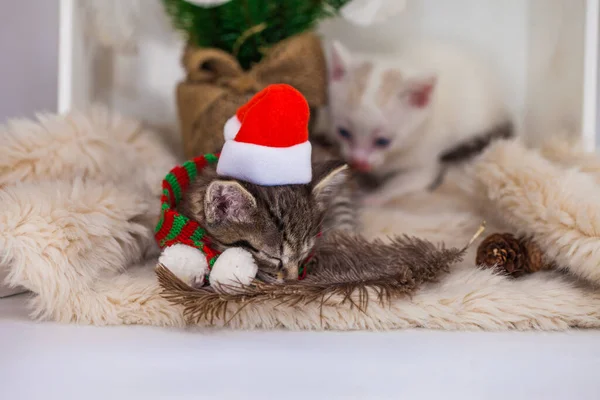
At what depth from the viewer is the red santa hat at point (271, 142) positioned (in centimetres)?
89

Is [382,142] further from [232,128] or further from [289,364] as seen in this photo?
[289,364]

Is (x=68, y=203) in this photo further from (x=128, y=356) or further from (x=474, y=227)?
(x=474, y=227)

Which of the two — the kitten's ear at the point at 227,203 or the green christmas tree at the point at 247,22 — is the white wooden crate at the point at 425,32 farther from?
the kitten's ear at the point at 227,203

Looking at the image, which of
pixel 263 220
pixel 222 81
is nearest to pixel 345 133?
pixel 222 81

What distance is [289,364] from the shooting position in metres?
0.73

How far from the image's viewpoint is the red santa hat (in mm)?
891

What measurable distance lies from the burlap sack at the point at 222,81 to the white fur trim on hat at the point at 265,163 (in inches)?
17.7

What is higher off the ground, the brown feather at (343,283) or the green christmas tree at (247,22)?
the green christmas tree at (247,22)

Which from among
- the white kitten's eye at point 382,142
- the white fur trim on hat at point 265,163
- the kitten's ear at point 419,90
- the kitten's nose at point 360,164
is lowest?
the kitten's nose at point 360,164

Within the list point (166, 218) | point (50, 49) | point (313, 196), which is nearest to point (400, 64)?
point (313, 196)

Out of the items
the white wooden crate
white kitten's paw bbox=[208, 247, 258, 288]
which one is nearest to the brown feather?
white kitten's paw bbox=[208, 247, 258, 288]

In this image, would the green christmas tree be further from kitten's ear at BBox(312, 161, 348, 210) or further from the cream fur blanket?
kitten's ear at BBox(312, 161, 348, 210)

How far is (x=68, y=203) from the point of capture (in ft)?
3.17

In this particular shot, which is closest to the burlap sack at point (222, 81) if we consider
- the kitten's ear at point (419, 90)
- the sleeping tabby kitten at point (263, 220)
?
the kitten's ear at point (419, 90)
